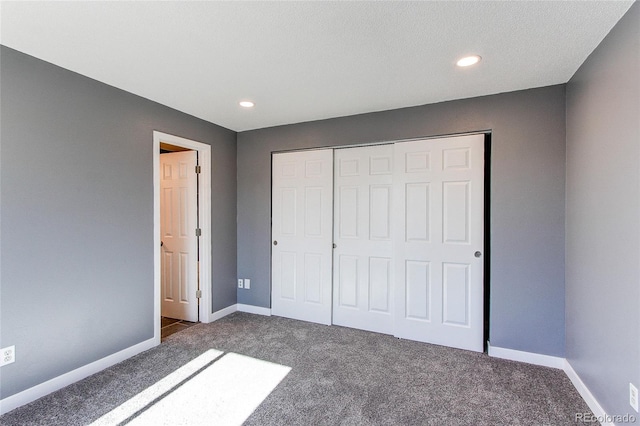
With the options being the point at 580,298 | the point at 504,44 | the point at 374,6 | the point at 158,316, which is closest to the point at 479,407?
the point at 580,298

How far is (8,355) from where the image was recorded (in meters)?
1.91

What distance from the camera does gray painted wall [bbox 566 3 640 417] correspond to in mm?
1521

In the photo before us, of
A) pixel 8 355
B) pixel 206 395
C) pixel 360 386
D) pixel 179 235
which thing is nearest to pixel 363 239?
pixel 360 386

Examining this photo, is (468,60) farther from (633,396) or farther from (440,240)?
(633,396)

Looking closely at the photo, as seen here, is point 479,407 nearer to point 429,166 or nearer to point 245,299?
point 429,166

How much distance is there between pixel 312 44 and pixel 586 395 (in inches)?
117

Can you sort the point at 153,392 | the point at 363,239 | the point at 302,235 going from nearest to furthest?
the point at 153,392 → the point at 363,239 → the point at 302,235

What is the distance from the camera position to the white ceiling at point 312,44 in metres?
1.56

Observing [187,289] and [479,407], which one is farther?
[187,289]

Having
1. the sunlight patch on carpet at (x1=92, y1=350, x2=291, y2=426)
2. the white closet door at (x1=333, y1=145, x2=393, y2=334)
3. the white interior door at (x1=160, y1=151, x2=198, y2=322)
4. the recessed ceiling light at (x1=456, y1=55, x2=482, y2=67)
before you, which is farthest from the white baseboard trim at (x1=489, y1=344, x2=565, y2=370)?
the white interior door at (x1=160, y1=151, x2=198, y2=322)

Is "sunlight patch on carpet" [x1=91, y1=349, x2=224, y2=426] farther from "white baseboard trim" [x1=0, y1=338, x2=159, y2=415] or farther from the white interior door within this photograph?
the white interior door

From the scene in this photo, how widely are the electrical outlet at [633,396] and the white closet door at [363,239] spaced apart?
6.12 feet

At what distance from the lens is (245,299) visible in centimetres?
392

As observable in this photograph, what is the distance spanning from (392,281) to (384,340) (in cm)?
60
